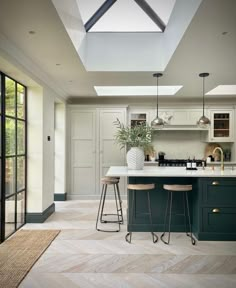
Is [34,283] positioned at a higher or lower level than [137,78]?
lower

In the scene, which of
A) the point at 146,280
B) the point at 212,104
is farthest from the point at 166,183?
the point at 212,104

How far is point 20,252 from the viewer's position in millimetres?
3316

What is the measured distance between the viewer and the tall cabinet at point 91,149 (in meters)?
6.44

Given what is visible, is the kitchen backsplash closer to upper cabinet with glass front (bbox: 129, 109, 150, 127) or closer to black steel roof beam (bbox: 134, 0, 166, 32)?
upper cabinet with glass front (bbox: 129, 109, 150, 127)

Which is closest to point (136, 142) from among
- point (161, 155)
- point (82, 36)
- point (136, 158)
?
point (136, 158)

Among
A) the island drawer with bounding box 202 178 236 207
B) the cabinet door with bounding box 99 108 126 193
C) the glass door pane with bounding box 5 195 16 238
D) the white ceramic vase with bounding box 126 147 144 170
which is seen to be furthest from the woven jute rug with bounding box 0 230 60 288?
the cabinet door with bounding box 99 108 126 193

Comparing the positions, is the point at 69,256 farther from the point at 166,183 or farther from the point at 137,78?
the point at 137,78

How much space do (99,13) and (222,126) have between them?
13.8ft

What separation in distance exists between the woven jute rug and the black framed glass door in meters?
0.22

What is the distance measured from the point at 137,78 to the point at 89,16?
1330 millimetres

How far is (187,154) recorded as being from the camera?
688 cm

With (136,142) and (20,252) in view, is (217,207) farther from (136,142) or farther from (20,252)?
(20,252)

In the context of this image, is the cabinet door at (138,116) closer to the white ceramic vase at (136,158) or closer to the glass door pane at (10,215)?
the white ceramic vase at (136,158)

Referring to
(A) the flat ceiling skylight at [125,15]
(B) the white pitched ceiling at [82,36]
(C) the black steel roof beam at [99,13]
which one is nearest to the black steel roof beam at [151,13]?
(A) the flat ceiling skylight at [125,15]
